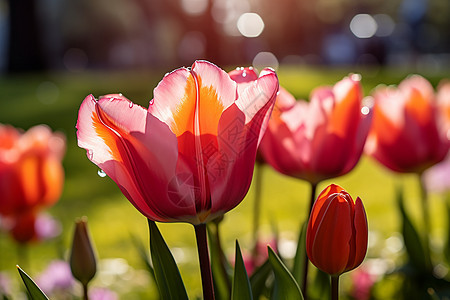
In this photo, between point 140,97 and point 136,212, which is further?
point 140,97

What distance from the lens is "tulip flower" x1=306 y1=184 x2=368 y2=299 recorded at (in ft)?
2.86

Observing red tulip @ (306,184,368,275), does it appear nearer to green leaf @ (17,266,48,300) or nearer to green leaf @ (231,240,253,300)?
green leaf @ (231,240,253,300)

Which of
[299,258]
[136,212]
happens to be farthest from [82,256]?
[136,212]

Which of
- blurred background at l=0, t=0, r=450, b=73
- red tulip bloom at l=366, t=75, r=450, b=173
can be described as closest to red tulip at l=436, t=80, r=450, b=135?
red tulip bloom at l=366, t=75, r=450, b=173

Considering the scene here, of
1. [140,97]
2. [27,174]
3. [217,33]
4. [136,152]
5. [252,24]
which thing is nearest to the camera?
[136,152]

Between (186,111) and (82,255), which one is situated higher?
(186,111)

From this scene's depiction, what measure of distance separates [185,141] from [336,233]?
0.23 metres

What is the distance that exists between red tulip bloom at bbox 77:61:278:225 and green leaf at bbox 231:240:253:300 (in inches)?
3.1

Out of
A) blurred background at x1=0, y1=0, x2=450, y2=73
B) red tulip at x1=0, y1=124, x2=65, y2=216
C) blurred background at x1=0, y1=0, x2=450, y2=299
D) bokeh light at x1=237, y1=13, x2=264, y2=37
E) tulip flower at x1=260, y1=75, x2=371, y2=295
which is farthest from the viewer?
bokeh light at x1=237, y1=13, x2=264, y2=37

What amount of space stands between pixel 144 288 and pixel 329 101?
4.34 ft

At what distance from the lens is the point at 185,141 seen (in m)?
0.89

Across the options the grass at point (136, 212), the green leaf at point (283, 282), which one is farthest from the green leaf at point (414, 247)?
the green leaf at point (283, 282)

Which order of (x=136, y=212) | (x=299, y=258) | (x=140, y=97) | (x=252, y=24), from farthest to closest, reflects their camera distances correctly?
(x=252, y=24) < (x=140, y=97) < (x=136, y=212) < (x=299, y=258)

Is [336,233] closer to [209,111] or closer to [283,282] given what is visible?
[283,282]
